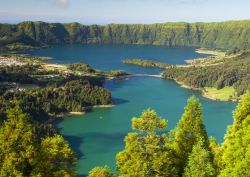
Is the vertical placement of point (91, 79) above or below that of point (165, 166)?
below

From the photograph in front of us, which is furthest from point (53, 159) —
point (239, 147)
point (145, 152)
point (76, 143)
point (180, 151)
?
point (76, 143)

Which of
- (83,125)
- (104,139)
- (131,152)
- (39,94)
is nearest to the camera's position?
(131,152)

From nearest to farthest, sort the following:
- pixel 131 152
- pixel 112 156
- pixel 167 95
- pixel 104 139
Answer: pixel 131 152, pixel 112 156, pixel 104 139, pixel 167 95

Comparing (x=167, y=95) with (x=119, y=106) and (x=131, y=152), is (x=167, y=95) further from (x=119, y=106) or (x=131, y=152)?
(x=131, y=152)

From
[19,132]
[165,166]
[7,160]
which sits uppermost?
[19,132]

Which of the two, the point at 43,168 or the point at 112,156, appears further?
the point at 112,156

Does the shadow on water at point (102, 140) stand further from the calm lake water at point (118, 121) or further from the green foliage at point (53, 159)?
the green foliage at point (53, 159)

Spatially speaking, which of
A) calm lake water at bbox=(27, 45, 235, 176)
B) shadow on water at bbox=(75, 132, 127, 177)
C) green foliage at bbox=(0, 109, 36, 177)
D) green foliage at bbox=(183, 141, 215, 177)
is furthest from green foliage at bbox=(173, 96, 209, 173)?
shadow on water at bbox=(75, 132, 127, 177)

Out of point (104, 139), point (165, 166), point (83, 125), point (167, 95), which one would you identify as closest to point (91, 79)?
point (167, 95)
